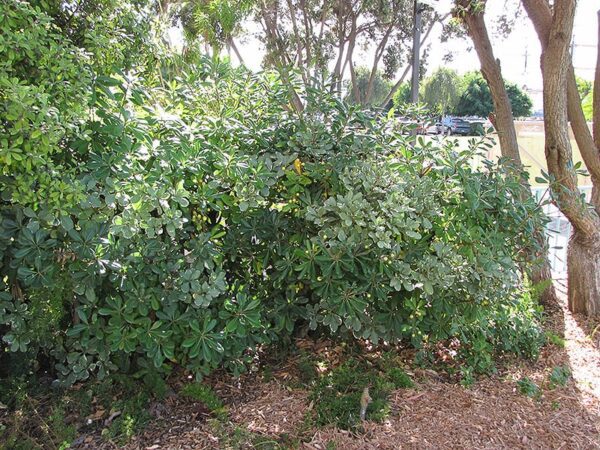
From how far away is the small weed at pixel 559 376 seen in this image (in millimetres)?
3449

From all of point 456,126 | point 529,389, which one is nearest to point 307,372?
point 529,389

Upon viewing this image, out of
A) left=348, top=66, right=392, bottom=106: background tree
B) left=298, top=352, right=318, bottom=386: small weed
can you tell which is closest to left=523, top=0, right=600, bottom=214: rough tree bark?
left=298, top=352, right=318, bottom=386: small weed

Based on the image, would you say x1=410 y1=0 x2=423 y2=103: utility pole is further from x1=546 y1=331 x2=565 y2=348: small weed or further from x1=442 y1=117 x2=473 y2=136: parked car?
x1=546 y1=331 x2=565 y2=348: small weed

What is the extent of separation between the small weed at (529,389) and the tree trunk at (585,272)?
172cm

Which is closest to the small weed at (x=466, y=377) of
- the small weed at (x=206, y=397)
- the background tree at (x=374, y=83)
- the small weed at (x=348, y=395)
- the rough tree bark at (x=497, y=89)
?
the small weed at (x=348, y=395)

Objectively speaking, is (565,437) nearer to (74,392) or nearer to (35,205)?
(74,392)

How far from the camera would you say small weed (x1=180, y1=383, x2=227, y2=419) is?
2.90 m

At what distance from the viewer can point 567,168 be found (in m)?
4.35

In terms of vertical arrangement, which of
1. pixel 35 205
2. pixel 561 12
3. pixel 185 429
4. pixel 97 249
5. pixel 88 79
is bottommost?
pixel 185 429

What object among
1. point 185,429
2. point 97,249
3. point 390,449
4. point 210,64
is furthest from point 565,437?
point 210,64

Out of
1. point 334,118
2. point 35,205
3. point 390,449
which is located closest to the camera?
point 35,205

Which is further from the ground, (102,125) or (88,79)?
(88,79)

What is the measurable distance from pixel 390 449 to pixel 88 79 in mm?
2253

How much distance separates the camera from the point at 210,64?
3186 millimetres
